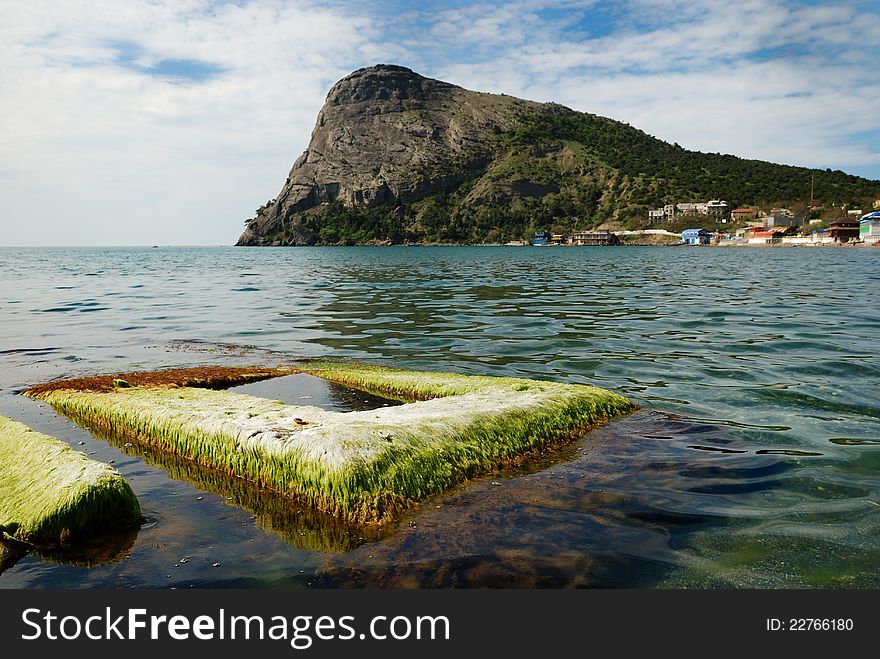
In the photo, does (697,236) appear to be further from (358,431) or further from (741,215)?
(358,431)

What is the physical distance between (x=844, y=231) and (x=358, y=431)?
179 meters

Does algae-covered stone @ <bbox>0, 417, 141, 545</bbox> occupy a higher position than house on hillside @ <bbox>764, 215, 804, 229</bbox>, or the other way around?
house on hillside @ <bbox>764, 215, 804, 229</bbox>

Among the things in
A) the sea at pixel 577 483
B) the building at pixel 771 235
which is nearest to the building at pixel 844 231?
the building at pixel 771 235

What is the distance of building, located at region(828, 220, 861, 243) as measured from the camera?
150 m

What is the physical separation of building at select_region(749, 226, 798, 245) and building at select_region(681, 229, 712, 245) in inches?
490

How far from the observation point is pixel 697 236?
176 m

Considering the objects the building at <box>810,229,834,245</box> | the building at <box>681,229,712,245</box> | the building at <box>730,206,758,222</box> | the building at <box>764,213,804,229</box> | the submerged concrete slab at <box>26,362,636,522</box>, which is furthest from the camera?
the building at <box>730,206,758,222</box>

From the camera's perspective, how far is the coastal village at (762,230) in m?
150

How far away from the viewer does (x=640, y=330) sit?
73.6 ft

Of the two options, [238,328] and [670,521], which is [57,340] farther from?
[670,521]

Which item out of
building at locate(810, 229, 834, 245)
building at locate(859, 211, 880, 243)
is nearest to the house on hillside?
building at locate(810, 229, 834, 245)

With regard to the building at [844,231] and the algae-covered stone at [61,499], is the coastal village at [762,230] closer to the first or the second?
the building at [844,231]

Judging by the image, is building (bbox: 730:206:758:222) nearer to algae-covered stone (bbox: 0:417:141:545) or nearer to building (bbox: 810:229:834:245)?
building (bbox: 810:229:834:245)

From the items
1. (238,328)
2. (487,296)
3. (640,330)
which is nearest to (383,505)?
(640,330)
